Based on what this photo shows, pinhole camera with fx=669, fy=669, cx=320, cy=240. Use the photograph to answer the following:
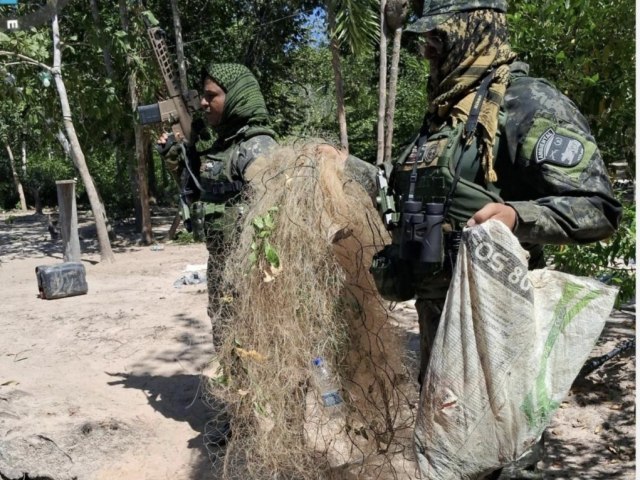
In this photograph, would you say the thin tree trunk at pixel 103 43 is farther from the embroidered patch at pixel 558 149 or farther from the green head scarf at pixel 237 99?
the embroidered patch at pixel 558 149

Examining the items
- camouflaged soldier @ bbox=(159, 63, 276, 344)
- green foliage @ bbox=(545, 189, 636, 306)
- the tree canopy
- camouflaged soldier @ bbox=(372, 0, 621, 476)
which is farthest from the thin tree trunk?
camouflaged soldier @ bbox=(372, 0, 621, 476)

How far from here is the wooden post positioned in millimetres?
8992

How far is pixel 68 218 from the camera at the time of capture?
900cm

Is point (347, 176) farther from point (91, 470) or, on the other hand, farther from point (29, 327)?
point (29, 327)

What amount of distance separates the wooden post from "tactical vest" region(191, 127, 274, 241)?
601 centimetres

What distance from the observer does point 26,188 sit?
906 inches

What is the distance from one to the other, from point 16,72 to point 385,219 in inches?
359

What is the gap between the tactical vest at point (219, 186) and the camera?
340cm

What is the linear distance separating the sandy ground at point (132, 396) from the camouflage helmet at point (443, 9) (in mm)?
1642

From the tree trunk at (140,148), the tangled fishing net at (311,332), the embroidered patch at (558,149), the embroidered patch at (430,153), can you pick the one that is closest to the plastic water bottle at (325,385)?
the tangled fishing net at (311,332)

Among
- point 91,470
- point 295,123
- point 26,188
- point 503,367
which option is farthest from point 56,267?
point 26,188

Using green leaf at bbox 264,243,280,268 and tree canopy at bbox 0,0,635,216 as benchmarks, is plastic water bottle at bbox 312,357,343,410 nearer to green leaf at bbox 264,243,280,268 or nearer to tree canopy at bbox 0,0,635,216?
green leaf at bbox 264,243,280,268

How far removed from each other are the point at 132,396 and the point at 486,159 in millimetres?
3272

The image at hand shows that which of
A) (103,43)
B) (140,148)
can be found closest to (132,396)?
(103,43)
